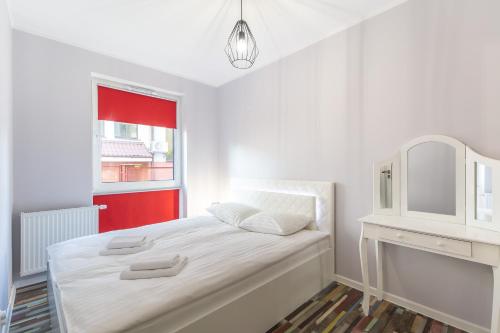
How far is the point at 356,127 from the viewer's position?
2.34 metres

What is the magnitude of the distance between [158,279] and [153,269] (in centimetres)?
10

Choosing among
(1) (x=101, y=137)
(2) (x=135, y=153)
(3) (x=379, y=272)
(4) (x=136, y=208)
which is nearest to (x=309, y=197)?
(3) (x=379, y=272)

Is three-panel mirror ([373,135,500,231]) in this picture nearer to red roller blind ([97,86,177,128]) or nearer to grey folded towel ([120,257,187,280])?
grey folded towel ([120,257,187,280])

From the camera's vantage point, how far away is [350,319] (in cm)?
190

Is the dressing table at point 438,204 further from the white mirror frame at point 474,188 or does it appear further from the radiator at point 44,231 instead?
the radiator at point 44,231

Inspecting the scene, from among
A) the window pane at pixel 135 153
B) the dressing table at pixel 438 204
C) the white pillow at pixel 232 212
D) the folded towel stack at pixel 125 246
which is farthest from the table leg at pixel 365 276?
the window pane at pixel 135 153

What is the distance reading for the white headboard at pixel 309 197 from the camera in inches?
98.4

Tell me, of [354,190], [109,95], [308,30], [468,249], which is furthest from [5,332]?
[308,30]

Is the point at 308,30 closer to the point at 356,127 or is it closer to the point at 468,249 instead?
the point at 356,127

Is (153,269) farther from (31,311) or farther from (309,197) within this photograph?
(309,197)

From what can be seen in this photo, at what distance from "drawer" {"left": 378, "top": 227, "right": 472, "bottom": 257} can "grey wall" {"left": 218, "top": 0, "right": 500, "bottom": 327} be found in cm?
38

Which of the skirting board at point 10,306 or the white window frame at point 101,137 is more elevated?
the white window frame at point 101,137

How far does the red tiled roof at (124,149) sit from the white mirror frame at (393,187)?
303cm

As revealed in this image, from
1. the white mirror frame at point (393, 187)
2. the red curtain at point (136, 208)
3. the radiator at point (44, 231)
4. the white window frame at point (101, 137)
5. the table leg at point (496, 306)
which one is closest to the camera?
the table leg at point (496, 306)
